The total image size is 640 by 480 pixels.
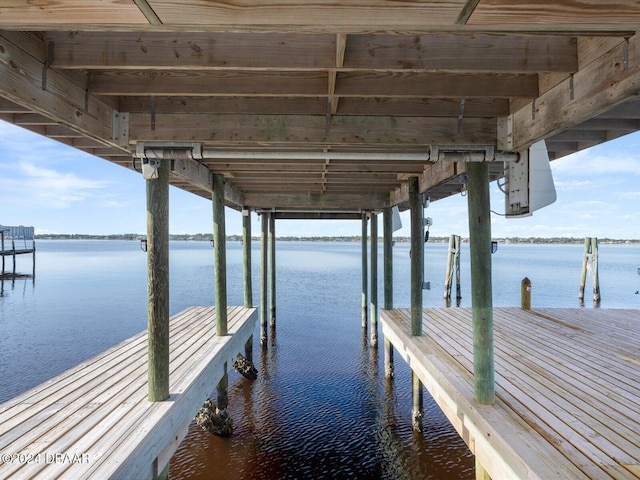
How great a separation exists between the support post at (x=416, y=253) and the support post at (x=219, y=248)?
3918 mm

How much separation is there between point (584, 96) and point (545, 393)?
363 centimetres

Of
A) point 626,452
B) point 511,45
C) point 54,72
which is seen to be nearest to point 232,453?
point 626,452

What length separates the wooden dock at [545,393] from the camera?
3312 mm

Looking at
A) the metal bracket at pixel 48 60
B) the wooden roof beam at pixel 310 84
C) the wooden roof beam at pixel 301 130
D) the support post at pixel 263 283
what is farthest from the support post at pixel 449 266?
the metal bracket at pixel 48 60

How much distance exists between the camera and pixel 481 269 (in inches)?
178

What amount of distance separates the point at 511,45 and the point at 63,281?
4339cm

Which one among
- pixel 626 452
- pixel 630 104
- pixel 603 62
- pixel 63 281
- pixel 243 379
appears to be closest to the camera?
pixel 603 62

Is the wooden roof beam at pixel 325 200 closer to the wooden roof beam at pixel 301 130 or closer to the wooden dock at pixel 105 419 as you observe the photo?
the wooden dock at pixel 105 419

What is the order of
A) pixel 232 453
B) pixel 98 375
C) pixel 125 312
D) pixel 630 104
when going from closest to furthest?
pixel 630 104 → pixel 98 375 → pixel 232 453 → pixel 125 312

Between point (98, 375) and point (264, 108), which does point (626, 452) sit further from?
point (98, 375)

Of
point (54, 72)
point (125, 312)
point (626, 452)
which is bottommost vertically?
point (125, 312)

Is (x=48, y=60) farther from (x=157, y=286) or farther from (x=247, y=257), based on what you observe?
(x=247, y=257)

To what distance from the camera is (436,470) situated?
6152mm

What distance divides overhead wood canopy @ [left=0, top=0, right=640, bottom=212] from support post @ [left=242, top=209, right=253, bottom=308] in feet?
19.8
